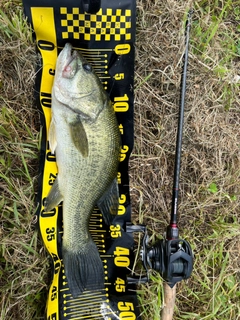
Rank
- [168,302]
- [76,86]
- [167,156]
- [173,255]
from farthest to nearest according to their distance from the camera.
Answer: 1. [167,156]
2. [168,302]
3. [173,255]
4. [76,86]

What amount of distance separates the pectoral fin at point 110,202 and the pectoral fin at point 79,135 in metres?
0.35

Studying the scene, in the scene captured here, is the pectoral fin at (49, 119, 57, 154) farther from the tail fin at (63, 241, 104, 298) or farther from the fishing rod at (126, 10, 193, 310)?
the fishing rod at (126, 10, 193, 310)

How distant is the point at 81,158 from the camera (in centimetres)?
216

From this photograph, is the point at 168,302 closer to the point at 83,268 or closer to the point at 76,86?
the point at 83,268

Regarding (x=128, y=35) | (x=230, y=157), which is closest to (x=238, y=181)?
(x=230, y=157)

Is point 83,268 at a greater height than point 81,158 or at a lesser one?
lesser

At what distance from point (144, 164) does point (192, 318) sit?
1.28 meters

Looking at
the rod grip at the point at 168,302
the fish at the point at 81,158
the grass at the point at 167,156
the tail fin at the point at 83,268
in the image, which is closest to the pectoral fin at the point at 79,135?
the fish at the point at 81,158

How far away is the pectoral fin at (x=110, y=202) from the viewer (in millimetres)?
2285

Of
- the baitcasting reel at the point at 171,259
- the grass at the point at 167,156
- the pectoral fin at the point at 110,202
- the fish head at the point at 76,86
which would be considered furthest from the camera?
the grass at the point at 167,156

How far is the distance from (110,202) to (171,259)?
21.5 inches

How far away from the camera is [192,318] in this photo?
2682 mm

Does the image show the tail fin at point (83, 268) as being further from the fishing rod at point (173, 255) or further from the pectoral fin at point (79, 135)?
the pectoral fin at point (79, 135)

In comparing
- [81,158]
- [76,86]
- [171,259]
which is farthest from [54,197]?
[171,259]
